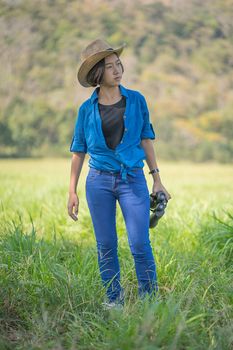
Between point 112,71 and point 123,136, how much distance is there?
0.37 meters

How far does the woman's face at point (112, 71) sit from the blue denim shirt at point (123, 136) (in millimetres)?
78

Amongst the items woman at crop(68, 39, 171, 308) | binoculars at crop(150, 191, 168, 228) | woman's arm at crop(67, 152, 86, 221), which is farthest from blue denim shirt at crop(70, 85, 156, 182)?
binoculars at crop(150, 191, 168, 228)

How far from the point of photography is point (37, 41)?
1293 inches

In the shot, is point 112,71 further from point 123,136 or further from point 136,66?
point 136,66

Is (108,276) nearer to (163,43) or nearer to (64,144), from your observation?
(64,144)

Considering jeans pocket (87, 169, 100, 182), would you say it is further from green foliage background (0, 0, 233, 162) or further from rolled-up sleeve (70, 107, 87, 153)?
green foliage background (0, 0, 233, 162)

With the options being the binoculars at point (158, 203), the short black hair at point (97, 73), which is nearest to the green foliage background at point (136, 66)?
the binoculars at point (158, 203)

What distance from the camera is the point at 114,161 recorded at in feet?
10.7

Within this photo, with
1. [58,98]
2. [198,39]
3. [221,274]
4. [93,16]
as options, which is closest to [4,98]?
[58,98]

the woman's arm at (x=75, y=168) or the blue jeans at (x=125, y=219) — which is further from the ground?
the woman's arm at (x=75, y=168)

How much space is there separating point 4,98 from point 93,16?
8461 millimetres

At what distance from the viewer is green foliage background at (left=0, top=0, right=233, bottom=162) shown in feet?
92.7

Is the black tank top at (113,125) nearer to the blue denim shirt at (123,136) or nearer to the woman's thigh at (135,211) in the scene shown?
the blue denim shirt at (123,136)

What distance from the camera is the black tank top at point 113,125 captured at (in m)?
3.32
